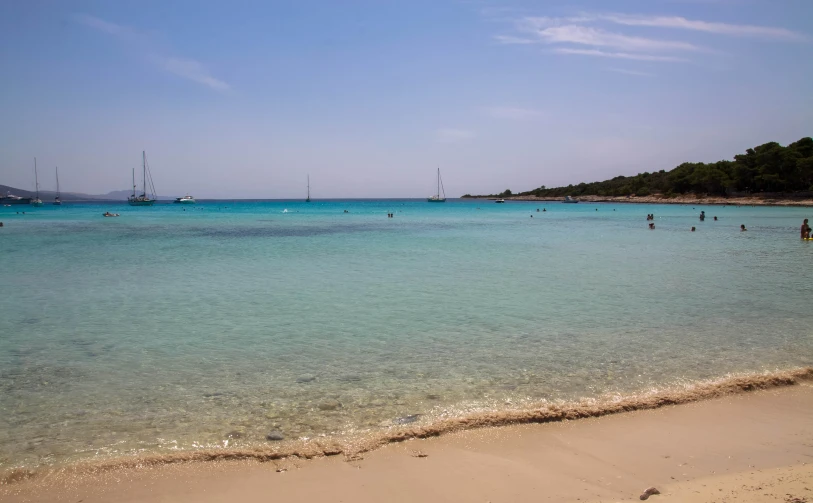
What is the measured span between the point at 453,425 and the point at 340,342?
3559mm

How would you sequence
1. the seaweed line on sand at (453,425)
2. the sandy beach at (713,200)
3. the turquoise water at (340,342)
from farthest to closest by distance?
the sandy beach at (713,200) < the turquoise water at (340,342) < the seaweed line on sand at (453,425)

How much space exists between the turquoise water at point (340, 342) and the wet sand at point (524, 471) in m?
0.59

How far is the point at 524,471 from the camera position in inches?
162

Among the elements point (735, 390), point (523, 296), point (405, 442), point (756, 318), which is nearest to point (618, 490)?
point (405, 442)

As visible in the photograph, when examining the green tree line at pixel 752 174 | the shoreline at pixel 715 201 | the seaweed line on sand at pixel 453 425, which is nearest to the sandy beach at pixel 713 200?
the shoreline at pixel 715 201

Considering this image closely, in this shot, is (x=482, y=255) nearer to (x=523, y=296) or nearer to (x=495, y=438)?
(x=523, y=296)

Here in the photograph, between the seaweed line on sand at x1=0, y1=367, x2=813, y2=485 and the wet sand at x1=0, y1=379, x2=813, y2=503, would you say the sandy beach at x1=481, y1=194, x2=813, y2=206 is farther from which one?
the wet sand at x1=0, y1=379, x2=813, y2=503

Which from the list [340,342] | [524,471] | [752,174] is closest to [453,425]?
[524,471]

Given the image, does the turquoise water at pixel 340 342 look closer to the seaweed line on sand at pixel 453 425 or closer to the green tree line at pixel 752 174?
the seaweed line on sand at pixel 453 425

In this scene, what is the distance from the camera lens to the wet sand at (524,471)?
12.4ft

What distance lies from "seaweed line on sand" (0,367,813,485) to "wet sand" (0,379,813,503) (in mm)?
87

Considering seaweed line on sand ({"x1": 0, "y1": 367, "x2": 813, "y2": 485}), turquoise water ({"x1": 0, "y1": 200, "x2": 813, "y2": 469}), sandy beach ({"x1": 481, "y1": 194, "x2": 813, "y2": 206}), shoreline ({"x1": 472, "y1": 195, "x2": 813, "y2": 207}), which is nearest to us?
seaweed line on sand ({"x1": 0, "y1": 367, "x2": 813, "y2": 485})

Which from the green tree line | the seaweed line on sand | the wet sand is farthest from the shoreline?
the wet sand

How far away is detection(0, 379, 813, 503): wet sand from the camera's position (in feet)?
12.4
